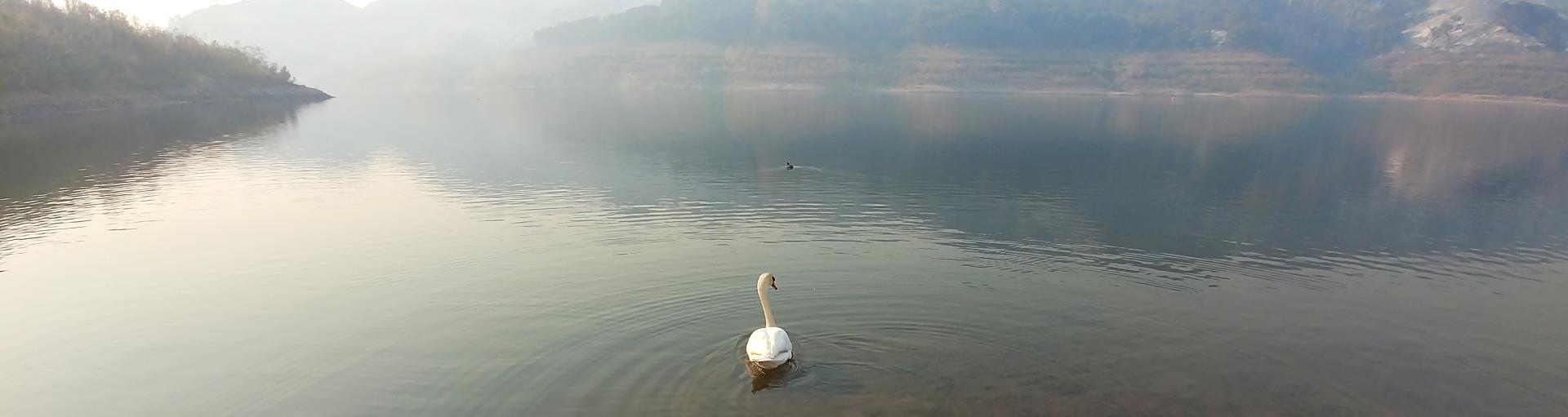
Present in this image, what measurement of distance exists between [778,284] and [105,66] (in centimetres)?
11529

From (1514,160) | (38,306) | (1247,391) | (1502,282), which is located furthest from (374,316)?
(1514,160)

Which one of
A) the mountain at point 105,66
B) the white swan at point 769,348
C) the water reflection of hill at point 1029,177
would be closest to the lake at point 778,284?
the water reflection of hill at point 1029,177

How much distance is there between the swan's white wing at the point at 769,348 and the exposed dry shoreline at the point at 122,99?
308 feet

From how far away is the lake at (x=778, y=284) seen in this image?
15.4 meters

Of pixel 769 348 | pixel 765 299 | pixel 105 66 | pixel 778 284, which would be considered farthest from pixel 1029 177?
pixel 105 66

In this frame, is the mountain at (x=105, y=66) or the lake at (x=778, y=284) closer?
the lake at (x=778, y=284)

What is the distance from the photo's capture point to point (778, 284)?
71.8ft

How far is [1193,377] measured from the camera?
52.7 ft

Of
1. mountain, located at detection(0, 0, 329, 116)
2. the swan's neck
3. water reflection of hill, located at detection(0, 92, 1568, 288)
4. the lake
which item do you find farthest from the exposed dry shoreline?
the swan's neck

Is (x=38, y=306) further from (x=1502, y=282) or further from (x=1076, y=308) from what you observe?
(x=1502, y=282)

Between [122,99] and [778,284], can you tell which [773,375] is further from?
[122,99]

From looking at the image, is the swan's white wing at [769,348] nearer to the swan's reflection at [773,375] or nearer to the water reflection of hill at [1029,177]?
the swan's reflection at [773,375]

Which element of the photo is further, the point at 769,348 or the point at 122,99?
the point at 122,99

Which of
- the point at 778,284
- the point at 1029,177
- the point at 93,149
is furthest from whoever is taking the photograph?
the point at 93,149
